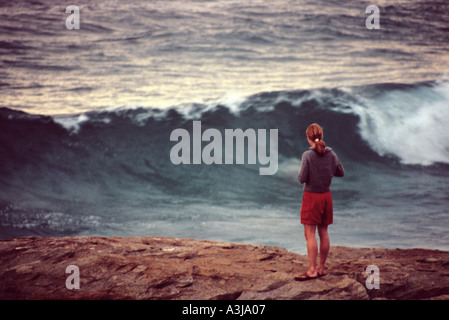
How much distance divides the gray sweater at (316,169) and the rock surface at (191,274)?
674 millimetres

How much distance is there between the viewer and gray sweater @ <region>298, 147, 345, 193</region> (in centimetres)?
305

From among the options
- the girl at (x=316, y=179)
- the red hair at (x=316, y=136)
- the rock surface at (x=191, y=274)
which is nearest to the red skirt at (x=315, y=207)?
the girl at (x=316, y=179)

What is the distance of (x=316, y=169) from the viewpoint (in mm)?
3051

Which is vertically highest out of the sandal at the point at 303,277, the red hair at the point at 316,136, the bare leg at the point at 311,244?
the red hair at the point at 316,136

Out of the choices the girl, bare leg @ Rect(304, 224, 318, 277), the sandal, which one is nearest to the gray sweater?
the girl

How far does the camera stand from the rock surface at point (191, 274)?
3092mm

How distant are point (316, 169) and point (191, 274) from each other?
1.17 meters

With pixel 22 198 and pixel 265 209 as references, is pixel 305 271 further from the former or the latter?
pixel 22 198

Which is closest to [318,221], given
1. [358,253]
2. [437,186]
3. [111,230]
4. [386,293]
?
[386,293]

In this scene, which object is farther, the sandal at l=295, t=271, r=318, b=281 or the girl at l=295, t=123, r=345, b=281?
the sandal at l=295, t=271, r=318, b=281

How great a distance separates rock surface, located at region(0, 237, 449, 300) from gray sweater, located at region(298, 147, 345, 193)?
0.67 metres

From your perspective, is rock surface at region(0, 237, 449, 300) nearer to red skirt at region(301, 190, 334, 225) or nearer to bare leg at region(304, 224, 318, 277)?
bare leg at region(304, 224, 318, 277)

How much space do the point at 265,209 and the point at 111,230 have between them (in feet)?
7.45

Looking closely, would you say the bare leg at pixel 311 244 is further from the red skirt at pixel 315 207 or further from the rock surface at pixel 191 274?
the rock surface at pixel 191 274
